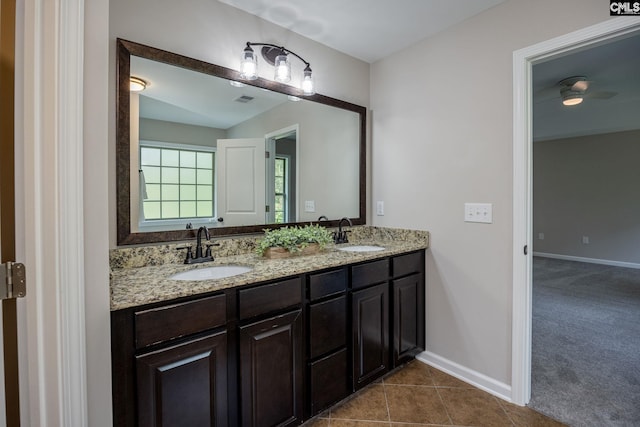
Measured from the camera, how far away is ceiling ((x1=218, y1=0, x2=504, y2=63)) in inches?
73.3

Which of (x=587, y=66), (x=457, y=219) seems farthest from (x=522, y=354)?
(x=587, y=66)

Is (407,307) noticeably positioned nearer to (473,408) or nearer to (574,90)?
(473,408)

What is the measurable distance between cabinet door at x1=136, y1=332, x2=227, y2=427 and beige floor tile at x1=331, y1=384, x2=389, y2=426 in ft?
2.50

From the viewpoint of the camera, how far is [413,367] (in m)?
2.24

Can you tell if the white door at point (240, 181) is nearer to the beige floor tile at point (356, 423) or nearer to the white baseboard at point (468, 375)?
the beige floor tile at point (356, 423)

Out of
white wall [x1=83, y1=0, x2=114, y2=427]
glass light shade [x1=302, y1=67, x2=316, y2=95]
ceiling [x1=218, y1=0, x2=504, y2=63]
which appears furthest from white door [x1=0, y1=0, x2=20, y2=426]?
glass light shade [x1=302, y1=67, x2=316, y2=95]

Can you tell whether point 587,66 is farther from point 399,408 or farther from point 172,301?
point 172,301

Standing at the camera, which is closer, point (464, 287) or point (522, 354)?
point (522, 354)

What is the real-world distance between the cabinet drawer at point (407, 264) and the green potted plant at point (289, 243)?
53cm

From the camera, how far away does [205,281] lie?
1264 millimetres

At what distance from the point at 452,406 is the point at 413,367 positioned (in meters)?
0.46

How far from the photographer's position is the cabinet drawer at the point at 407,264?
206cm

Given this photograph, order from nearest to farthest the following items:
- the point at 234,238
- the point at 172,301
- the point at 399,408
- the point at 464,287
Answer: the point at 172,301
the point at 399,408
the point at 234,238
the point at 464,287

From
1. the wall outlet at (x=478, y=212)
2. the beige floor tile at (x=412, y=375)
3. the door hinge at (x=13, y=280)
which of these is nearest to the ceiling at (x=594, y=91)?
the wall outlet at (x=478, y=212)
